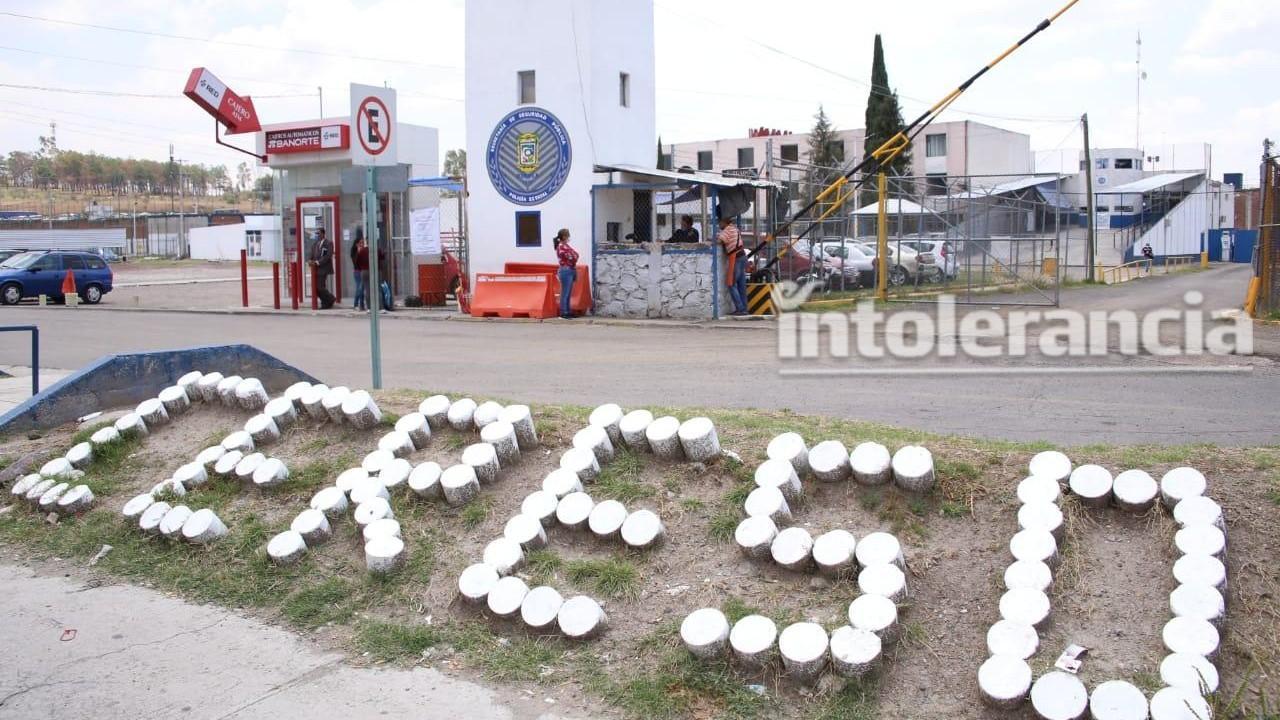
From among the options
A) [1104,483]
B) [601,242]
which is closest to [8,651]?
[1104,483]

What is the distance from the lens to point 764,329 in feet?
64.7

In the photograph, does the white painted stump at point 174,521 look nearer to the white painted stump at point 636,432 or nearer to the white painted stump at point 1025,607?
the white painted stump at point 636,432

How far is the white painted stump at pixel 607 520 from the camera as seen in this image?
6.02 metres

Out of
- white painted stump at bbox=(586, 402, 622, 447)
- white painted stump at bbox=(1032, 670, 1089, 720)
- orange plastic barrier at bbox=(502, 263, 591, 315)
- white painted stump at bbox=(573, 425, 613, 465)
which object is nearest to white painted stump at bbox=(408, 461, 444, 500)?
white painted stump at bbox=(573, 425, 613, 465)

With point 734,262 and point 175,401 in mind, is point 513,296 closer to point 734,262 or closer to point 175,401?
point 734,262

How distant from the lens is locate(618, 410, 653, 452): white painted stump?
6.86m

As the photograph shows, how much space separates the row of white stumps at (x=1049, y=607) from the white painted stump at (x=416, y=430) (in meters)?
3.96

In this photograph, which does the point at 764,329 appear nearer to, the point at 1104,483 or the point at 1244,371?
the point at 1244,371

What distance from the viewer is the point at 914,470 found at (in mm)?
5863

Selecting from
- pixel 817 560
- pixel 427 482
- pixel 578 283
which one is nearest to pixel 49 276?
pixel 578 283

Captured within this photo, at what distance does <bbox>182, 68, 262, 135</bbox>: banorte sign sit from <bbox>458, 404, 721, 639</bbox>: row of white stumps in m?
23.3

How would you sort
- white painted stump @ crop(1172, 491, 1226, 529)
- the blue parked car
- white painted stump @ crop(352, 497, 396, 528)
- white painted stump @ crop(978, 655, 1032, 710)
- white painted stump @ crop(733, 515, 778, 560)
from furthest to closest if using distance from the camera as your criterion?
1. the blue parked car
2. white painted stump @ crop(352, 497, 396, 528)
3. white painted stump @ crop(733, 515, 778, 560)
4. white painted stump @ crop(1172, 491, 1226, 529)
5. white painted stump @ crop(978, 655, 1032, 710)

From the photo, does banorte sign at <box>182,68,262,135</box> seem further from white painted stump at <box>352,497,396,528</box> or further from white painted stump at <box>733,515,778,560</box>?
white painted stump at <box>733,515,778,560</box>

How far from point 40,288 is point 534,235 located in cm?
1768
